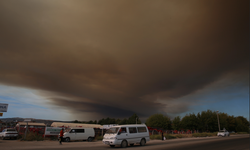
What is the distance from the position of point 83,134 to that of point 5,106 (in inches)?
523

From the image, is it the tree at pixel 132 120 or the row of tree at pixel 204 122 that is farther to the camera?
the tree at pixel 132 120

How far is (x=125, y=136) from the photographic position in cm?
1633

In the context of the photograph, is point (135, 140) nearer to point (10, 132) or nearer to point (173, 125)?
point (10, 132)

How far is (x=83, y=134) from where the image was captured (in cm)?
2498

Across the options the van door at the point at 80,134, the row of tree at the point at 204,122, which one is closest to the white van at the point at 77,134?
the van door at the point at 80,134

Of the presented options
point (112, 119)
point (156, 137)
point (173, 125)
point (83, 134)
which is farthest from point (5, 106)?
point (112, 119)

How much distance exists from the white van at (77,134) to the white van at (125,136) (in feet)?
31.7

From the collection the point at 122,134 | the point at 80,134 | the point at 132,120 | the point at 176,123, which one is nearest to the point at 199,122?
the point at 176,123

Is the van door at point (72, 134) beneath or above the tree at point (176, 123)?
above

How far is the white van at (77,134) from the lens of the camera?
77.7 ft

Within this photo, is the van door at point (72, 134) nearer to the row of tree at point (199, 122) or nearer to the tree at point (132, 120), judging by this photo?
the row of tree at point (199, 122)

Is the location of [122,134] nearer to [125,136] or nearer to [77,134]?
[125,136]

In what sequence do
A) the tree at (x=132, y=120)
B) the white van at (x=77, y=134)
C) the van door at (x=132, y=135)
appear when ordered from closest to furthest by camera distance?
the van door at (x=132, y=135), the white van at (x=77, y=134), the tree at (x=132, y=120)

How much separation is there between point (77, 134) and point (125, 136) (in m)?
11.7
